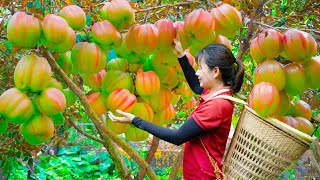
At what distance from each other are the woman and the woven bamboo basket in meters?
0.14

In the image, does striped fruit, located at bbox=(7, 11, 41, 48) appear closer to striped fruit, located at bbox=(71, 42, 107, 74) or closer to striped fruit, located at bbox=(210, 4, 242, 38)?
striped fruit, located at bbox=(71, 42, 107, 74)

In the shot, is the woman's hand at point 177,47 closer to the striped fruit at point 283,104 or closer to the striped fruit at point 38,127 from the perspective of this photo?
the striped fruit at point 283,104

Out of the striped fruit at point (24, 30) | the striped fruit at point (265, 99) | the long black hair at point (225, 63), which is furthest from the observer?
the long black hair at point (225, 63)

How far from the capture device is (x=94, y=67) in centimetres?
170

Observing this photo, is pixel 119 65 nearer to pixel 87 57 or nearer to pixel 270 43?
pixel 87 57

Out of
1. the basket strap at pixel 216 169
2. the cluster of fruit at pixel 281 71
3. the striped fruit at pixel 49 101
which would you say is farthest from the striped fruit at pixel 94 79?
A: the cluster of fruit at pixel 281 71

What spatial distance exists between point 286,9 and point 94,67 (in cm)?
166

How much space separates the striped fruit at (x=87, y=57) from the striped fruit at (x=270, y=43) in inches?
22.9

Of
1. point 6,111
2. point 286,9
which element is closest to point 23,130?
point 6,111

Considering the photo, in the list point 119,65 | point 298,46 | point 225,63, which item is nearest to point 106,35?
point 119,65

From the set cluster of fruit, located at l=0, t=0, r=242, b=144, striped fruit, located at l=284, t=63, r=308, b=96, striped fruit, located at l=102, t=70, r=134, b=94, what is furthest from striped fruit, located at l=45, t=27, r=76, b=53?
striped fruit, located at l=284, t=63, r=308, b=96

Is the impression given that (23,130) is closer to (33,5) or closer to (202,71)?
(33,5)

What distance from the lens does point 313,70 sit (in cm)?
172

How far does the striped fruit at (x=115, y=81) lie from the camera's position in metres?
1.75
